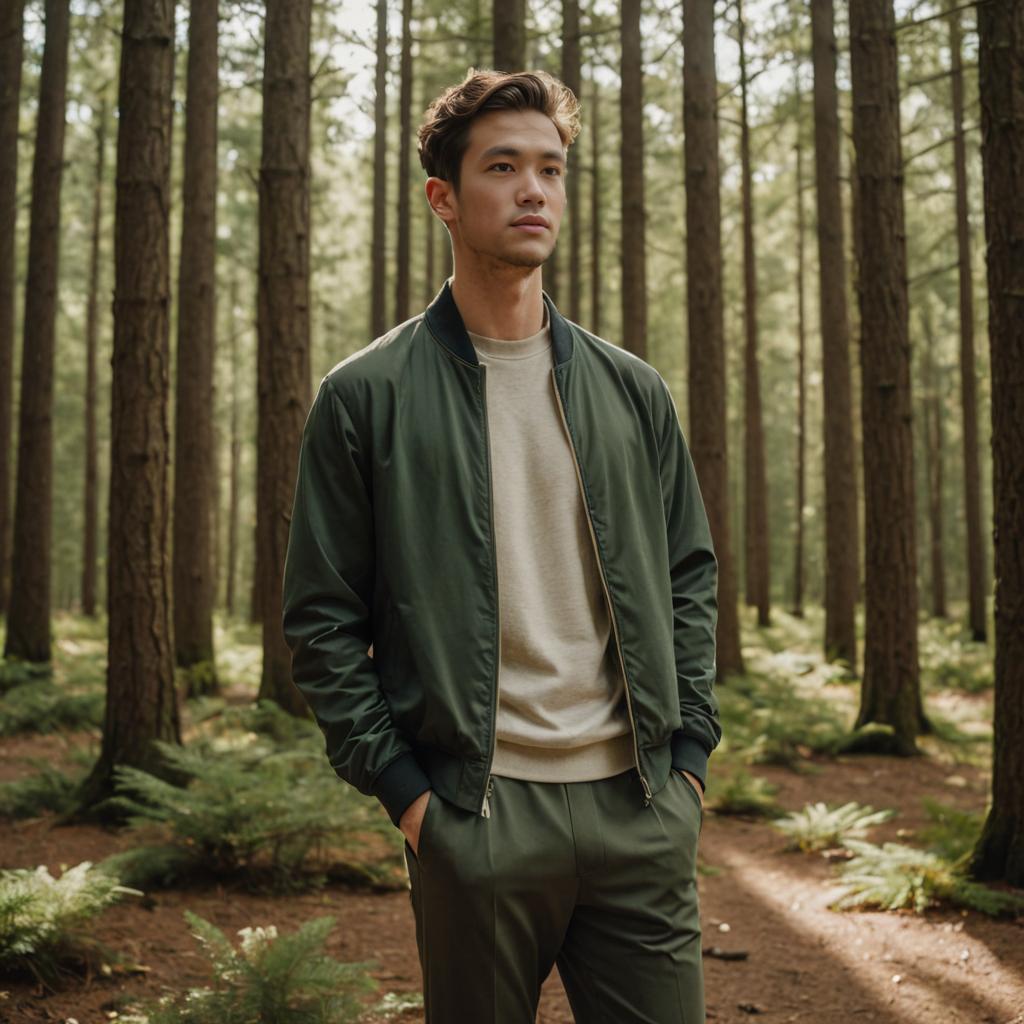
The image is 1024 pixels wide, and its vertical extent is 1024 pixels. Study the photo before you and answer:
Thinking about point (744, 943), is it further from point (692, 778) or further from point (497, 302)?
point (497, 302)

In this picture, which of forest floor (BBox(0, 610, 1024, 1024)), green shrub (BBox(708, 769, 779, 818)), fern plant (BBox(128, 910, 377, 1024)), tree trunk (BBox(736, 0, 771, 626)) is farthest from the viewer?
tree trunk (BBox(736, 0, 771, 626))

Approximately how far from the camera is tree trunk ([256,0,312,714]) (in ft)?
32.7

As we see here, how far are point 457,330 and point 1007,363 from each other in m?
4.42

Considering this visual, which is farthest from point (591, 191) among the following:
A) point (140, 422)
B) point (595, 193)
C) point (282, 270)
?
point (140, 422)

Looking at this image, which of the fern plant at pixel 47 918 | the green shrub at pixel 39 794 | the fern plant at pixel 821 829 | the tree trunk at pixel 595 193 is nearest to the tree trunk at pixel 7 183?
the green shrub at pixel 39 794

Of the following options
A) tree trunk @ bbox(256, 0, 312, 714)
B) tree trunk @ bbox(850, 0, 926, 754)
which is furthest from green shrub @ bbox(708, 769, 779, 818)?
tree trunk @ bbox(256, 0, 312, 714)

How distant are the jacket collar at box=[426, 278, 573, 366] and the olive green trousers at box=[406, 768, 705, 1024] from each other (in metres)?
1.05

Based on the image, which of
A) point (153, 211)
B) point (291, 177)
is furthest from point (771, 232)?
point (153, 211)

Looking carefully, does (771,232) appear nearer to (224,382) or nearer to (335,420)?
(224,382)

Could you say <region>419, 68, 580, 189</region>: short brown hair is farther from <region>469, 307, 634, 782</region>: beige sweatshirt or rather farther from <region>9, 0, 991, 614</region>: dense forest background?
<region>9, 0, 991, 614</region>: dense forest background

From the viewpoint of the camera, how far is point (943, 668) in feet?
55.3

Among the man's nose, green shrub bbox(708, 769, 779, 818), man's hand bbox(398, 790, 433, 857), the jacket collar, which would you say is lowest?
green shrub bbox(708, 769, 779, 818)

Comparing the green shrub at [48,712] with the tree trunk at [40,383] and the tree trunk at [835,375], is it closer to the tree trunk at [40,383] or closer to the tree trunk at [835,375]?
the tree trunk at [40,383]

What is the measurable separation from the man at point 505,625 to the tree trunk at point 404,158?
52.7 ft
